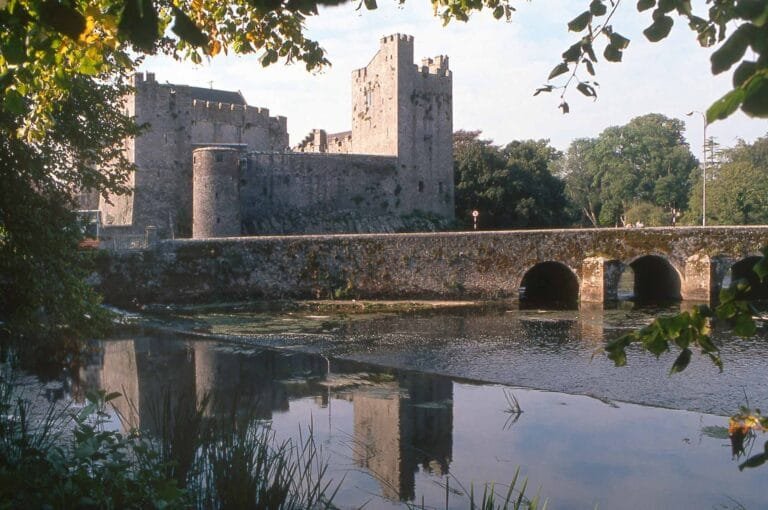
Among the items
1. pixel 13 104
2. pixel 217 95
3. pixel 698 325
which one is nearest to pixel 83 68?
pixel 13 104

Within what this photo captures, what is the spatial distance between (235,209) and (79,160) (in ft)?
70.9

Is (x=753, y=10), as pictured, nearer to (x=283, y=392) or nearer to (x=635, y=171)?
(x=283, y=392)

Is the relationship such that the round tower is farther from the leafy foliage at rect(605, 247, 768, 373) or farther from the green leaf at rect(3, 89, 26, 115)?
the leafy foliage at rect(605, 247, 768, 373)

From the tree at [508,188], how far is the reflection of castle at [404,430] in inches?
1080

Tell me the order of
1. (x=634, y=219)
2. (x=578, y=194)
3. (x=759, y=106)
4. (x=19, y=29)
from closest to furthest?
(x=759, y=106), (x=19, y=29), (x=634, y=219), (x=578, y=194)

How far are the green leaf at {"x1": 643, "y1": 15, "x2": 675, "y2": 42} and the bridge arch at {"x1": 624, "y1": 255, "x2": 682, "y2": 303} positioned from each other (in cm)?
2281

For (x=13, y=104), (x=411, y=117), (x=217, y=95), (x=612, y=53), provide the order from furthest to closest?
1. (x=217, y=95)
2. (x=411, y=117)
3. (x=13, y=104)
4. (x=612, y=53)

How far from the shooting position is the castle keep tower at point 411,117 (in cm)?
3775

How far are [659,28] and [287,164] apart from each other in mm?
31669

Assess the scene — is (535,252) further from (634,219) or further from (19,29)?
(634,219)

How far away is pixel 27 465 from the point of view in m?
5.02

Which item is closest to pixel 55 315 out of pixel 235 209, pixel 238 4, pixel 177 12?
pixel 238 4

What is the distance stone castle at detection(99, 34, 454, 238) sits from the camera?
1247 inches

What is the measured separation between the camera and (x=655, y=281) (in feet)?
91.0
